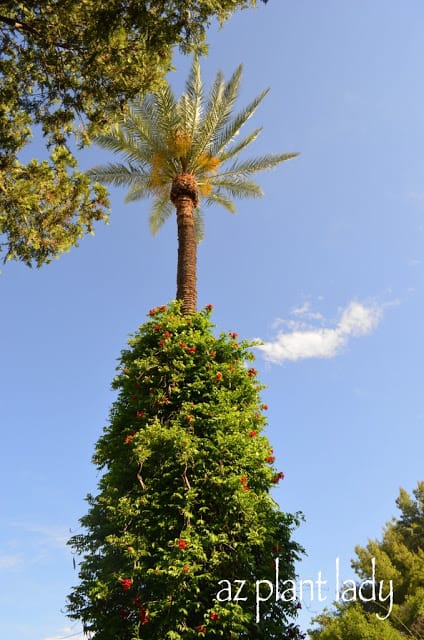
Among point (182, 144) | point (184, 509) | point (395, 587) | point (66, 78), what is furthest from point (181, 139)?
point (395, 587)

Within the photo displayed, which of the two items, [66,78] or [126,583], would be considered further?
[66,78]

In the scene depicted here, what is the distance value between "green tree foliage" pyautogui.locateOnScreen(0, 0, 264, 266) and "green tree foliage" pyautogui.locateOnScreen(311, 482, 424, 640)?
371 inches

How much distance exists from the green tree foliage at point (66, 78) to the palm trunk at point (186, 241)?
7.01ft

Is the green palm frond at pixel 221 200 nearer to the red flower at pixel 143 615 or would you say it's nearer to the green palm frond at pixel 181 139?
the green palm frond at pixel 181 139

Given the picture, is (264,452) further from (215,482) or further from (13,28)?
(13,28)

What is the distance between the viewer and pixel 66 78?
8344 mm

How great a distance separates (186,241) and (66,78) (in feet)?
13.6

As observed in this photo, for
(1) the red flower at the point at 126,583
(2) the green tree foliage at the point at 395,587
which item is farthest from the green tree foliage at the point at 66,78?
(2) the green tree foliage at the point at 395,587

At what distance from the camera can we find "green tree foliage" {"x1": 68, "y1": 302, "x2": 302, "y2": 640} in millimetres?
6395

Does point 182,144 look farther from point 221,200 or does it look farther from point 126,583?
point 126,583

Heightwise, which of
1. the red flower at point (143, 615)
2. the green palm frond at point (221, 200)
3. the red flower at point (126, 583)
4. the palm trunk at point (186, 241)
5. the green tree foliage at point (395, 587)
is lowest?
the green tree foliage at point (395, 587)

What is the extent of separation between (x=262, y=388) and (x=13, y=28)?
7.28 m

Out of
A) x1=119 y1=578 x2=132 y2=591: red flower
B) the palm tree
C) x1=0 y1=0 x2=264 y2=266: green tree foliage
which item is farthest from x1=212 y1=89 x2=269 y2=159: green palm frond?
x1=119 y1=578 x2=132 y2=591: red flower

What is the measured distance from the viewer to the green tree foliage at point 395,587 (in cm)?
1562
